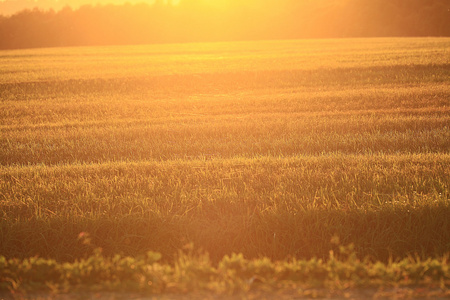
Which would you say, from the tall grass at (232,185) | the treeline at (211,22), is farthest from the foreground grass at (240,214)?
the treeline at (211,22)

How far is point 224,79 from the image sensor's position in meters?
21.0

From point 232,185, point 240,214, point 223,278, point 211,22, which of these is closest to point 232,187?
point 232,185

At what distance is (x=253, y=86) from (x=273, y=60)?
8.63 m

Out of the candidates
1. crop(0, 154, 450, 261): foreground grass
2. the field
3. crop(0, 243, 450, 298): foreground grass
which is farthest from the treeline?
crop(0, 243, 450, 298): foreground grass

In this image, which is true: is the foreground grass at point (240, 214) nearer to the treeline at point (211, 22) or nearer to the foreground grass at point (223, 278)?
the foreground grass at point (223, 278)

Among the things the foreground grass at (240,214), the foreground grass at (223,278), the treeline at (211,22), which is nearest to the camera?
the foreground grass at (223,278)

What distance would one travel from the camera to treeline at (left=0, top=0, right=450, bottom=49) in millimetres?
61125

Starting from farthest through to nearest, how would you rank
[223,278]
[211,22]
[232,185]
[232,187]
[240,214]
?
[211,22], [232,185], [232,187], [240,214], [223,278]

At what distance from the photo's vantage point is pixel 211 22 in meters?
72.9

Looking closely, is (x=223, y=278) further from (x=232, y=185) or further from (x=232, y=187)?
(x=232, y=185)

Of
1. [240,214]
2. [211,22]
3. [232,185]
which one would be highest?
[211,22]

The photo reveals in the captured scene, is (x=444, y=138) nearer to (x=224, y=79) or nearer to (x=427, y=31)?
(x=224, y=79)

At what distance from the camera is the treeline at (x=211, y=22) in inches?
2406

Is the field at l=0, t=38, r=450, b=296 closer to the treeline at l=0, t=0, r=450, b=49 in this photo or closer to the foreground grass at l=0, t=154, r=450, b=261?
the foreground grass at l=0, t=154, r=450, b=261
